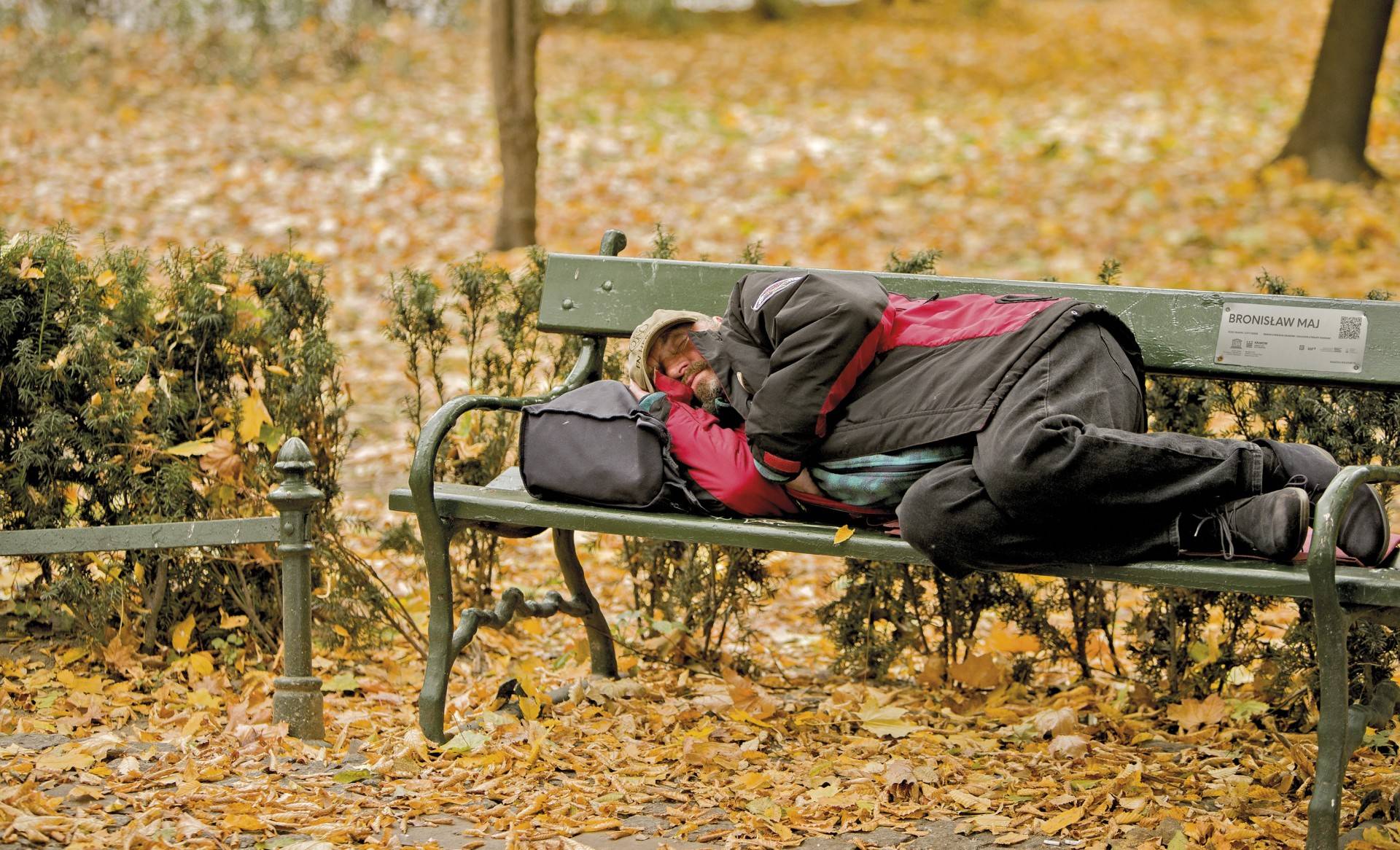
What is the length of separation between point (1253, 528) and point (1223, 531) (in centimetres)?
7

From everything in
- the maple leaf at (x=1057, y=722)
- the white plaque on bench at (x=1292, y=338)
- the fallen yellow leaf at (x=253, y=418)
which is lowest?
the maple leaf at (x=1057, y=722)

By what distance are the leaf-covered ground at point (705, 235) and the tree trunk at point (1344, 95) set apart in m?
0.27

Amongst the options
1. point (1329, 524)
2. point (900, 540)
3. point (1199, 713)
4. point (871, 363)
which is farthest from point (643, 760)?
point (1329, 524)

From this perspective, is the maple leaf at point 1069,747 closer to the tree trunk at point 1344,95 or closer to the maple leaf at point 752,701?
the maple leaf at point 752,701

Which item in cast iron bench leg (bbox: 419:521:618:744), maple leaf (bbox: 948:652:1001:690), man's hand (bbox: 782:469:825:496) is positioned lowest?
maple leaf (bbox: 948:652:1001:690)

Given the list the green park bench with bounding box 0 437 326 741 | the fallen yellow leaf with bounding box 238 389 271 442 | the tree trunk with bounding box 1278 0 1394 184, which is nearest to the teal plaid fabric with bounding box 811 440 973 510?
the green park bench with bounding box 0 437 326 741

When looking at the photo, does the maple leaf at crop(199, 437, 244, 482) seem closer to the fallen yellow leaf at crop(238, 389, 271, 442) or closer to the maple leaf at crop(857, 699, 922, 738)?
the fallen yellow leaf at crop(238, 389, 271, 442)

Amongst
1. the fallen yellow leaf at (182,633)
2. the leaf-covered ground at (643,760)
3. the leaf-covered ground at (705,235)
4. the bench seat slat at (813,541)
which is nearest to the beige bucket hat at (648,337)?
the bench seat slat at (813,541)

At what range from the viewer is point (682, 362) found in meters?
3.72

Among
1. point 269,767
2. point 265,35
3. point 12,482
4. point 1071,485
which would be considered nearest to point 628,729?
point 269,767

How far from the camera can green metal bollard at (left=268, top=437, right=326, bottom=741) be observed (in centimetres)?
360

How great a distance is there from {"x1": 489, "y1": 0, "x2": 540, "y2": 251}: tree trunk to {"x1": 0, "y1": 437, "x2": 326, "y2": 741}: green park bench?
5704mm

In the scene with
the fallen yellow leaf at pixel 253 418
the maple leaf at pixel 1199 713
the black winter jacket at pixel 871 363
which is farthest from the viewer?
the fallen yellow leaf at pixel 253 418

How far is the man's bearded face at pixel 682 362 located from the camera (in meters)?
3.68
